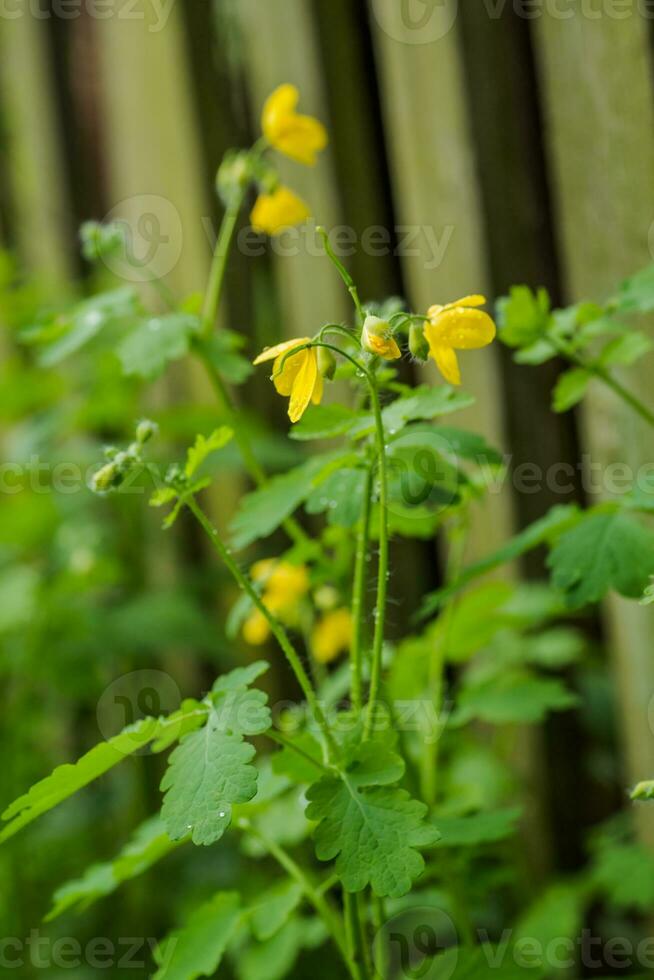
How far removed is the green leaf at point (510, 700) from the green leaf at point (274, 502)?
0.49m

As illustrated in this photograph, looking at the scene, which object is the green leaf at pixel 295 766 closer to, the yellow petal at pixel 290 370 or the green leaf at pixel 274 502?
the green leaf at pixel 274 502

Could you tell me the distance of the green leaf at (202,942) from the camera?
1192 millimetres

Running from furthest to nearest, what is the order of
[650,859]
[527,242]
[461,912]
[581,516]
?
[527,242] < [650,859] < [461,912] < [581,516]

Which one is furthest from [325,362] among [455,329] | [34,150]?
[34,150]

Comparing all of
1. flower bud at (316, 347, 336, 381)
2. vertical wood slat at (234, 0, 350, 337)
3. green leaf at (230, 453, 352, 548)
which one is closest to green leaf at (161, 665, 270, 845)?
green leaf at (230, 453, 352, 548)

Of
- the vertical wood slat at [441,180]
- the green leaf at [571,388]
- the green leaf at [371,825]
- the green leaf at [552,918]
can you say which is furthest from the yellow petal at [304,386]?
the green leaf at [552,918]

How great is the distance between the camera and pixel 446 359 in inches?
42.5

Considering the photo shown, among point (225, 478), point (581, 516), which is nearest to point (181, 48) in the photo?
point (225, 478)

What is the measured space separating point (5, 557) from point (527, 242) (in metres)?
1.73

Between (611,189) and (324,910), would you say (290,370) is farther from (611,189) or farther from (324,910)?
(611,189)

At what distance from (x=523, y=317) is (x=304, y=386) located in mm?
441

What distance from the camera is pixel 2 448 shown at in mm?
3797

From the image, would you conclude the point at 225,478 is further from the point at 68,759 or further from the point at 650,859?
the point at 650,859

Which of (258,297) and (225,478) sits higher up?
(258,297)
